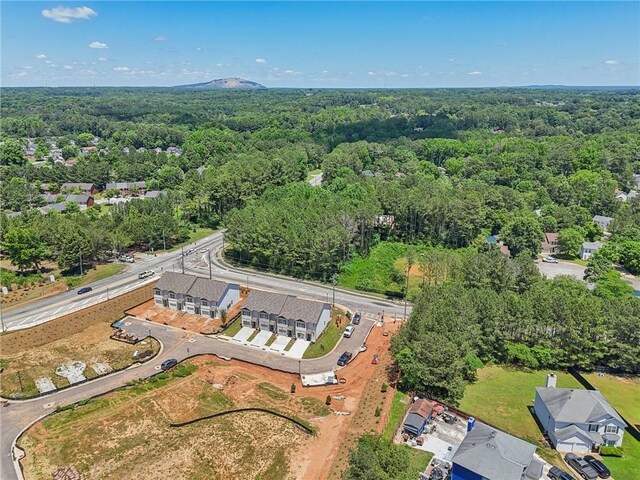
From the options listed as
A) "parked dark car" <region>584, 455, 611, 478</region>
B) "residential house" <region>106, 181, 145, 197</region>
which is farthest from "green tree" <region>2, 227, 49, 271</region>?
"parked dark car" <region>584, 455, 611, 478</region>

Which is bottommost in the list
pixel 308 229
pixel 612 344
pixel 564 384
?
pixel 564 384

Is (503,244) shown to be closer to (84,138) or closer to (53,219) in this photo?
(53,219)

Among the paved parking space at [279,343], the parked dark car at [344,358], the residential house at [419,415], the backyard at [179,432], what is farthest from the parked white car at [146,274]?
the residential house at [419,415]

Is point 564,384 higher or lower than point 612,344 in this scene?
lower

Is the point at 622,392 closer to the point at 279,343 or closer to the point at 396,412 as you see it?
the point at 396,412

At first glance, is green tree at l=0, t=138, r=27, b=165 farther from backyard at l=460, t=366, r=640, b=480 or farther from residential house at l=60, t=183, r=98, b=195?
backyard at l=460, t=366, r=640, b=480

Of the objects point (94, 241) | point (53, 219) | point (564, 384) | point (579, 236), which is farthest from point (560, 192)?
point (53, 219)

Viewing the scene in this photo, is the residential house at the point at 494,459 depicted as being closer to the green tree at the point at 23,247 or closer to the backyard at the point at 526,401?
the backyard at the point at 526,401
